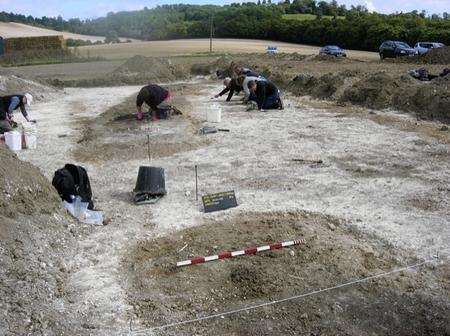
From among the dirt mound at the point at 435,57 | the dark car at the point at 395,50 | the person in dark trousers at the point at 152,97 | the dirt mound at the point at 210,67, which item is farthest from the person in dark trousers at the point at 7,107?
the dark car at the point at 395,50

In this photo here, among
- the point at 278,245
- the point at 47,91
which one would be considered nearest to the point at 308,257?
the point at 278,245

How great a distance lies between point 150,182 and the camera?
923 cm

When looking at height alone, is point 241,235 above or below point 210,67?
below

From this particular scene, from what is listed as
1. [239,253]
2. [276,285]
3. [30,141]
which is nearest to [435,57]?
[30,141]

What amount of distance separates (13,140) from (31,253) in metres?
6.86

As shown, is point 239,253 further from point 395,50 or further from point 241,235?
point 395,50

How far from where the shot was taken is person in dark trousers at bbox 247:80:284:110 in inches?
706

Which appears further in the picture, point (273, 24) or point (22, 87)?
point (273, 24)

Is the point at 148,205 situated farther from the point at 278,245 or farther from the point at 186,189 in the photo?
the point at 278,245

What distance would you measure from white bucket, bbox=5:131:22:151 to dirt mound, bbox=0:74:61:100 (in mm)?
9848

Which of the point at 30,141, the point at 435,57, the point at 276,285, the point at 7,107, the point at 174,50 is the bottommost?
the point at 276,285

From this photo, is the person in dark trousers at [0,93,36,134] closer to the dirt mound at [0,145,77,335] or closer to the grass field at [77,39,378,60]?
the dirt mound at [0,145,77,335]

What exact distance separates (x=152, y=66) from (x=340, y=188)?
79.2 ft

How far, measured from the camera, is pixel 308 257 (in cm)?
681
